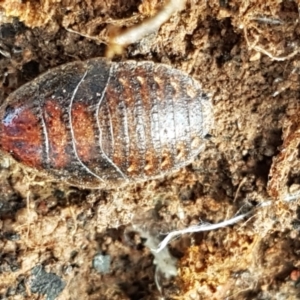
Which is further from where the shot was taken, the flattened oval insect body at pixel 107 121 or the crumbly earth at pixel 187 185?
the crumbly earth at pixel 187 185

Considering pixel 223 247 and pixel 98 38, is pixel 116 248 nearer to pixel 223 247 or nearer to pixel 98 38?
pixel 223 247

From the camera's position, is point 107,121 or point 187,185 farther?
point 187,185

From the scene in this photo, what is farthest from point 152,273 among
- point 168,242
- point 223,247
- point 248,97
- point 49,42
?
point 49,42

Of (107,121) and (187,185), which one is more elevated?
(107,121)

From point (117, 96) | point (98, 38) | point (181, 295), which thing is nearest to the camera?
point (117, 96)
